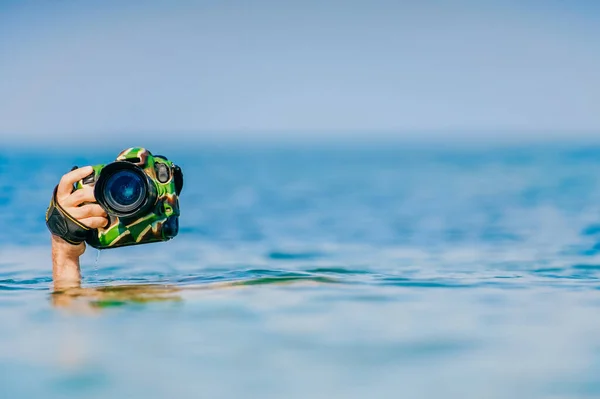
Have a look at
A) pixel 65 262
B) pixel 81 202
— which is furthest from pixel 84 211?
pixel 65 262

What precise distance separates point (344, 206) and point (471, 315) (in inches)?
634

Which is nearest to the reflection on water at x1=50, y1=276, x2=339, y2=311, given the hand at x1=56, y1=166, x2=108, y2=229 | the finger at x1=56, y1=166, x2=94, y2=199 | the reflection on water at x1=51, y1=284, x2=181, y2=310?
the reflection on water at x1=51, y1=284, x2=181, y2=310

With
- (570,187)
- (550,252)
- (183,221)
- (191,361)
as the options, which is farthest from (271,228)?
(570,187)

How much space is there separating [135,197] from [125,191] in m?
0.06

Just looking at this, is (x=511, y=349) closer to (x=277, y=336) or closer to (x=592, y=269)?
(x=277, y=336)

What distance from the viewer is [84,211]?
5.61 metres

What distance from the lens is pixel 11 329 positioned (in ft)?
17.5

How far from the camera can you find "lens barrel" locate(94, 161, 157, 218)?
5.56 m

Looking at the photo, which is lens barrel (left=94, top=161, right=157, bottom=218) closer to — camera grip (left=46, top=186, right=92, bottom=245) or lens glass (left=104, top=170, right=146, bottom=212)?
lens glass (left=104, top=170, right=146, bottom=212)

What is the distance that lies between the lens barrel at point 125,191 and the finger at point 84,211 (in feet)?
0.16

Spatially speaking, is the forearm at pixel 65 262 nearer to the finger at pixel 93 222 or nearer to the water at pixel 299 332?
the water at pixel 299 332

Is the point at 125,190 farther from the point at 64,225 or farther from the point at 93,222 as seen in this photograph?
the point at 64,225

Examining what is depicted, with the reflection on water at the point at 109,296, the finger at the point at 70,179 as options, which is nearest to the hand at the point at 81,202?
the finger at the point at 70,179

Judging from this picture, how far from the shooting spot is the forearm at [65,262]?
19.3 ft
